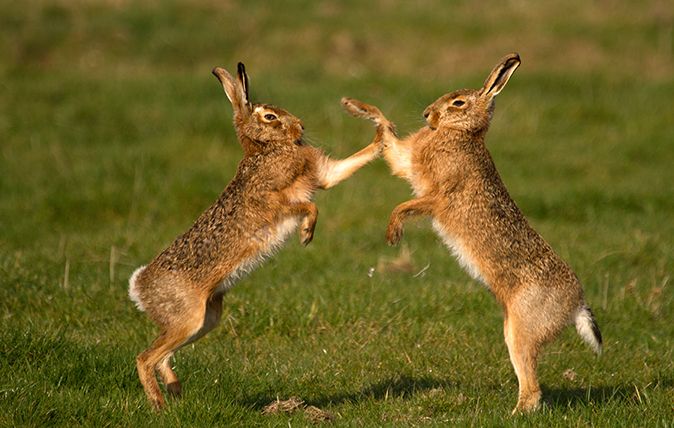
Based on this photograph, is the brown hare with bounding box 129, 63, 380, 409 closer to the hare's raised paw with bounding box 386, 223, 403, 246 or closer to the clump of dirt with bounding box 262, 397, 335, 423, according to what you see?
the hare's raised paw with bounding box 386, 223, 403, 246

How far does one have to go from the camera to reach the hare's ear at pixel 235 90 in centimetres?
675

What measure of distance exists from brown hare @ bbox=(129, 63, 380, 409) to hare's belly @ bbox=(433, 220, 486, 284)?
0.66 m

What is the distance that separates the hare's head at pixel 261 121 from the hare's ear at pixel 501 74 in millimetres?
1278

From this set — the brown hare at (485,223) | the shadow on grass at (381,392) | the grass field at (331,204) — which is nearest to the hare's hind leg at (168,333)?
the grass field at (331,204)

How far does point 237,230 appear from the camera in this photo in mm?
6402

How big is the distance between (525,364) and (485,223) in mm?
958

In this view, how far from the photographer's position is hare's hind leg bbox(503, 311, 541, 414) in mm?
6324

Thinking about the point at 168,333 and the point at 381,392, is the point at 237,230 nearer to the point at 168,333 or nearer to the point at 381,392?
the point at 168,333

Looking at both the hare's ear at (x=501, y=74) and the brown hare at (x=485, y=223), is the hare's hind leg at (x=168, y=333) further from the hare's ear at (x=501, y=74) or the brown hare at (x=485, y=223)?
the hare's ear at (x=501, y=74)

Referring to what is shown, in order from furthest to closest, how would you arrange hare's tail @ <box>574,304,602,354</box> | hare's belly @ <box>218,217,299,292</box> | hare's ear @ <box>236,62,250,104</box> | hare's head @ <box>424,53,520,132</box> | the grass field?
hare's head @ <box>424,53,520,132</box> → the grass field → hare's tail @ <box>574,304,602,354</box> → hare's ear @ <box>236,62,250,104</box> → hare's belly @ <box>218,217,299,292</box>

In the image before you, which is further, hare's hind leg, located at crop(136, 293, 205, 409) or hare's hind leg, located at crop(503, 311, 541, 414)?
hare's hind leg, located at crop(503, 311, 541, 414)

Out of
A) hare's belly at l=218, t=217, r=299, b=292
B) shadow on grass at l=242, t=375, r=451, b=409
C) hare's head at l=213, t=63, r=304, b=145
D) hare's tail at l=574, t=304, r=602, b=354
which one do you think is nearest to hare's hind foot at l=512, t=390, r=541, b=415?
hare's tail at l=574, t=304, r=602, b=354

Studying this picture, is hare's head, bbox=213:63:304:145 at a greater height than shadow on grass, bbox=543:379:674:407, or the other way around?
hare's head, bbox=213:63:304:145

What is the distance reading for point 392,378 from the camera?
718 centimetres
